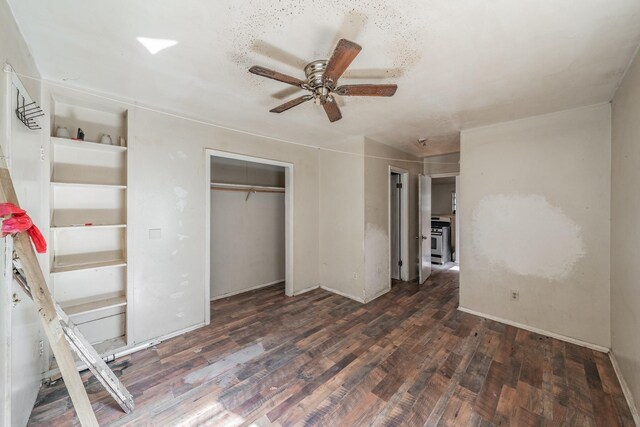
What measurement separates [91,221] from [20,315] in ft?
3.86

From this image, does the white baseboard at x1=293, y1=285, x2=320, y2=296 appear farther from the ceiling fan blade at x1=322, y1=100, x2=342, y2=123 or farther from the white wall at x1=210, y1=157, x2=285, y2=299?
the ceiling fan blade at x1=322, y1=100, x2=342, y2=123

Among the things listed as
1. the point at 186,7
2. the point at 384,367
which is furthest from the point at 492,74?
the point at 384,367

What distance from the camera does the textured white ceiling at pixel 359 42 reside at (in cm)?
133

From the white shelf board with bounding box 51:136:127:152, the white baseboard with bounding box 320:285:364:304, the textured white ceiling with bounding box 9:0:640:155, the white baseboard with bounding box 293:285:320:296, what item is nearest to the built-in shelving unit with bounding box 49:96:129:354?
the white shelf board with bounding box 51:136:127:152

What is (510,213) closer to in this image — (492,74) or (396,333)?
(492,74)

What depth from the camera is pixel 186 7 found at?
4.31ft

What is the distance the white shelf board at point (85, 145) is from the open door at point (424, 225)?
14.1 ft

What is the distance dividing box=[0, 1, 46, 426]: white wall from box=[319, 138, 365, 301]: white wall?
327cm

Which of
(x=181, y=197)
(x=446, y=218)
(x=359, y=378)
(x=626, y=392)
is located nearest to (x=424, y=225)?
(x=446, y=218)

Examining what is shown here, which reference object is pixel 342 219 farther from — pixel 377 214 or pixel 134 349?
pixel 134 349

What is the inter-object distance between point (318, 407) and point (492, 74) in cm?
287

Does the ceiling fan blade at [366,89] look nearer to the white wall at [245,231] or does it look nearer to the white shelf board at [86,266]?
the white shelf board at [86,266]

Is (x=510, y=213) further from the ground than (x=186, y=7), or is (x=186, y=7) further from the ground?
(x=186, y=7)

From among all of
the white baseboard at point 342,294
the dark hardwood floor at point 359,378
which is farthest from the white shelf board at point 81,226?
the white baseboard at point 342,294
